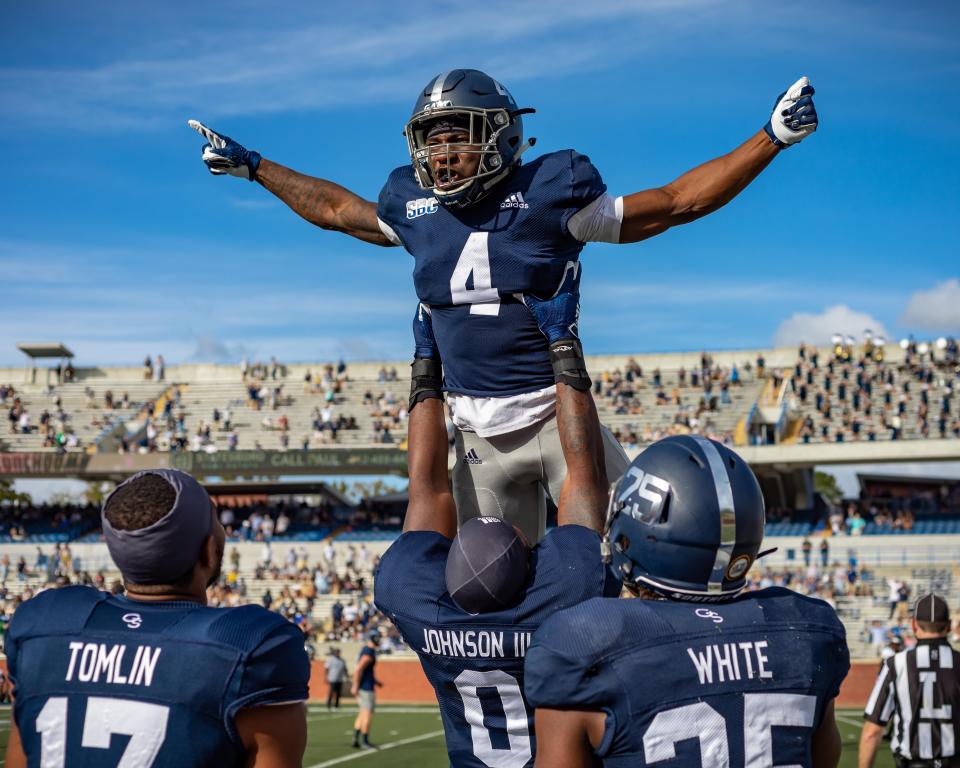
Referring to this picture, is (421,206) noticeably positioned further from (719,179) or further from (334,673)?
(334,673)

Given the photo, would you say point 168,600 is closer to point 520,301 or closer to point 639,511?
point 639,511

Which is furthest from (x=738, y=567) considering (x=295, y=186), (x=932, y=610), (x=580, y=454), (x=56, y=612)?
(x=932, y=610)

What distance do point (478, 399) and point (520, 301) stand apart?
460mm

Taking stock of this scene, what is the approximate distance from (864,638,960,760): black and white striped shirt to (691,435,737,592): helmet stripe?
4822 millimetres

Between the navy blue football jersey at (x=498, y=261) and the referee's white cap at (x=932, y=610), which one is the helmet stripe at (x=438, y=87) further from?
the referee's white cap at (x=932, y=610)

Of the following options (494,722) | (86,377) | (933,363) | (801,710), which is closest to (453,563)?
(494,722)

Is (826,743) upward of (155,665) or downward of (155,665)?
downward

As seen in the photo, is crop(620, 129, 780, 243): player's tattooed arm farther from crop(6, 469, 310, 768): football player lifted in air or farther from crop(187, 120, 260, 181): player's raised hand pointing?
crop(6, 469, 310, 768): football player lifted in air

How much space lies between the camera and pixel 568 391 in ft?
15.3

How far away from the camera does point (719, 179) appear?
15.5 ft

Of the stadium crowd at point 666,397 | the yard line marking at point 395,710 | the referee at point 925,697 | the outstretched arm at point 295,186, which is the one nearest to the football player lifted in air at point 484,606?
the outstretched arm at point 295,186

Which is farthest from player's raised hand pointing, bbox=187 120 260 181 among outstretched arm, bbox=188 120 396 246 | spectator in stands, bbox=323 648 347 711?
spectator in stands, bbox=323 648 347 711

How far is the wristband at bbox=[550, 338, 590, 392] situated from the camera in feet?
15.3

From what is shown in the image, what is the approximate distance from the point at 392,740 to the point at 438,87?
51.1 ft
